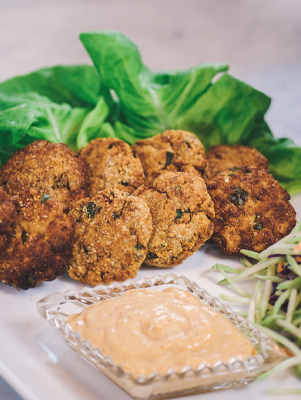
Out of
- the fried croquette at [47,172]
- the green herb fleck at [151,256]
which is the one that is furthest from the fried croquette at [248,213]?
the fried croquette at [47,172]

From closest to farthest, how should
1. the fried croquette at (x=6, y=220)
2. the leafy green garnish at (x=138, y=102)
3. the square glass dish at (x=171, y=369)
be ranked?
the square glass dish at (x=171, y=369)
the fried croquette at (x=6, y=220)
the leafy green garnish at (x=138, y=102)

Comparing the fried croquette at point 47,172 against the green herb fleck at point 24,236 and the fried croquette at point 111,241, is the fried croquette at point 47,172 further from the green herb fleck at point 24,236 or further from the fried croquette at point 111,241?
the green herb fleck at point 24,236

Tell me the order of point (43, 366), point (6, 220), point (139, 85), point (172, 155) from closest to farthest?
point (43, 366) < point (6, 220) < point (172, 155) < point (139, 85)

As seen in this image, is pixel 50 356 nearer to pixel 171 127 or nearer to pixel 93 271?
pixel 93 271

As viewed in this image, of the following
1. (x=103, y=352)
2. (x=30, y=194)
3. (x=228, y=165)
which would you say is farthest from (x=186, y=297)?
(x=228, y=165)

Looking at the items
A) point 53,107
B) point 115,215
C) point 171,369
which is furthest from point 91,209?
point 53,107

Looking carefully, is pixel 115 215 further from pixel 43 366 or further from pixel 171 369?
pixel 171 369
